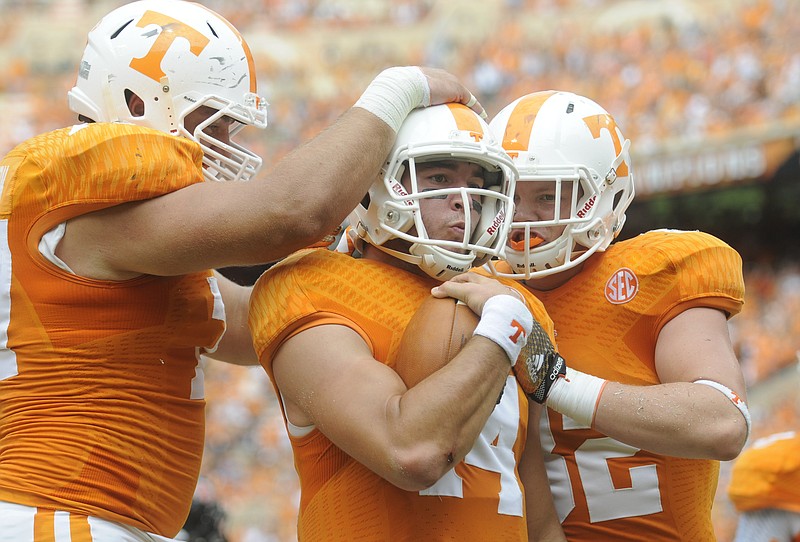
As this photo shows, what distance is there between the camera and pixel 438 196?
2703 mm

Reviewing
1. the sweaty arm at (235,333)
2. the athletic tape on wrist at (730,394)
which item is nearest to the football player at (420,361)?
the athletic tape on wrist at (730,394)

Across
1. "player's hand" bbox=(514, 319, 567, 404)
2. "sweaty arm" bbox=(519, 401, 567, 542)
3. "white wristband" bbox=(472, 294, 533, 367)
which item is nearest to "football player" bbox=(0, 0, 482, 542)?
"white wristband" bbox=(472, 294, 533, 367)

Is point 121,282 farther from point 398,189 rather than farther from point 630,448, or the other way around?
point 630,448

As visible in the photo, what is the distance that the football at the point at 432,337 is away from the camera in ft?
7.94

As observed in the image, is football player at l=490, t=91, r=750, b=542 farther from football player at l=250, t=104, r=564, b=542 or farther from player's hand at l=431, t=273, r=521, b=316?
player's hand at l=431, t=273, r=521, b=316

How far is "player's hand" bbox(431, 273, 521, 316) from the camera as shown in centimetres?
251

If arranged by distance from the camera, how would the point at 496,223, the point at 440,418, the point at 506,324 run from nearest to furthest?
the point at 440,418
the point at 506,324
the point at 496,223

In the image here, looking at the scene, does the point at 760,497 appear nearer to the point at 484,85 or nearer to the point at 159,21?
the point at 159,21

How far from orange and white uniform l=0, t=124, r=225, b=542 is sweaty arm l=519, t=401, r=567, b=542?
0.99 m

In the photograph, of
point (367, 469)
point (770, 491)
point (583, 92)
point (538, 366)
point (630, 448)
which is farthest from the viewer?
point (583, 92)

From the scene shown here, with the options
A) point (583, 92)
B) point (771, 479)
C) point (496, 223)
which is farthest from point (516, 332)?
point (583, 92)

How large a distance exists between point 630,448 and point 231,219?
1.40m

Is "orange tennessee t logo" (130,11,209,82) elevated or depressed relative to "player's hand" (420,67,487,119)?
elevated

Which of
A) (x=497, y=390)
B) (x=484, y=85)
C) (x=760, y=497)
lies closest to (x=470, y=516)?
(x=497, y=390)
